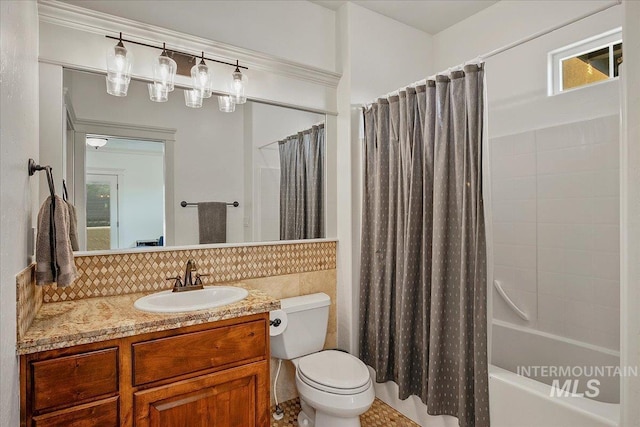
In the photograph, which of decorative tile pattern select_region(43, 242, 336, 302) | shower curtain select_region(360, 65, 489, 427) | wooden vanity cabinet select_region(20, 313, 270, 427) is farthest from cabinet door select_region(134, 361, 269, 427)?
shower curtain select_region(360, 65, 489, 427)

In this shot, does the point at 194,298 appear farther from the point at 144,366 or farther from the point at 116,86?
the point at 116,86

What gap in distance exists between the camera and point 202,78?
1933 millimetres

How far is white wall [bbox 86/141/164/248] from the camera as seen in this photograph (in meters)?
1.81

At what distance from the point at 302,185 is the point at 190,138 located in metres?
0.78

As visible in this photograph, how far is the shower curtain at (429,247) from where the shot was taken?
176 centimetres

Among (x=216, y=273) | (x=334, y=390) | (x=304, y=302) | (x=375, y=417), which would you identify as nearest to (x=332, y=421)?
(x=334, y=390)

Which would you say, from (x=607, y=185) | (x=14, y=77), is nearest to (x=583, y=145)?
(x=607, y=185)

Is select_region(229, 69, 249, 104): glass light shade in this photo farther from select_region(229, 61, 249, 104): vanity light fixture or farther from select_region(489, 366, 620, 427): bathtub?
select_region(489, 366, 620, 427): bathtub

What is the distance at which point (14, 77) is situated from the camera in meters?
1.11

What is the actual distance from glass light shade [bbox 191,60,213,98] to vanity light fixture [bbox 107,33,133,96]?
1.03ft

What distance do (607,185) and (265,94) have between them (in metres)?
2.13

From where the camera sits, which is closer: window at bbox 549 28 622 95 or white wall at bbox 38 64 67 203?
white wall at bbox 38 64 67 203

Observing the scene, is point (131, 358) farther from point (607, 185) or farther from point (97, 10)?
point (607, 185)

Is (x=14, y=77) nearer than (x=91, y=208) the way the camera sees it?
Yes
